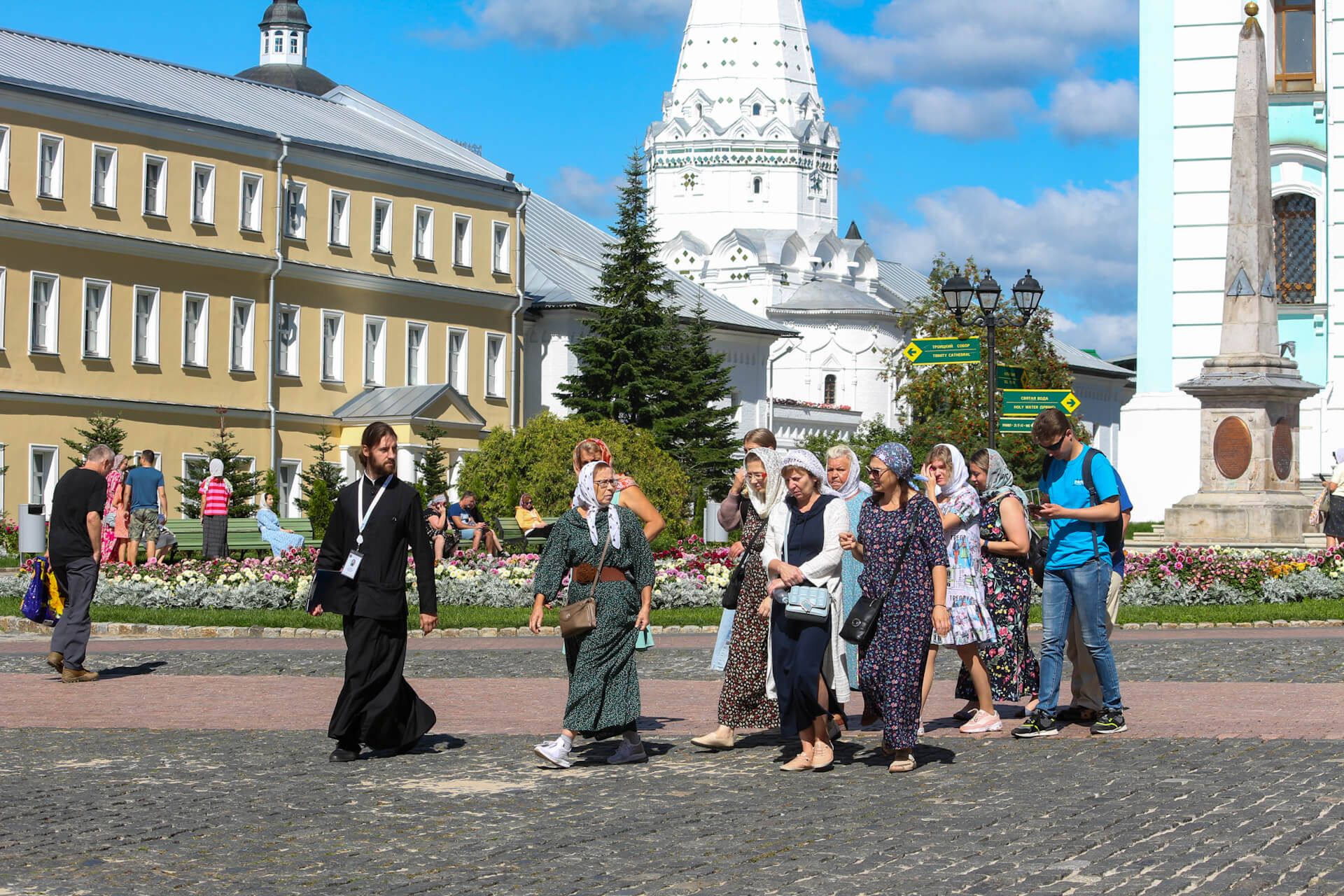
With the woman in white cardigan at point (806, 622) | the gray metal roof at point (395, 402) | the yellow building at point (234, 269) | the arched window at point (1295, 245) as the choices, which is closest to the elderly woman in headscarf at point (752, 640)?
the woman in white cardigan at point (806, 622)

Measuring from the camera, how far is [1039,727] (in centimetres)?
1338

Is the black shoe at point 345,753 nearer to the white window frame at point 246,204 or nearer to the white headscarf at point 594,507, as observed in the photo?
the white headscarf at point 594,507

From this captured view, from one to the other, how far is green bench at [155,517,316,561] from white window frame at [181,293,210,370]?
18.1 meters

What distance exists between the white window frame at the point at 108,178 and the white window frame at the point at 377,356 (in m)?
10.6

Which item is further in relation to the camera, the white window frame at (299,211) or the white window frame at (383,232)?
the white window frame at (383,232)

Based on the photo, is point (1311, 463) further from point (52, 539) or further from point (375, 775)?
point (375, 775)

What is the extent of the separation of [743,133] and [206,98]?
7754cm

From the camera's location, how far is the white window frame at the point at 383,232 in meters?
65.1

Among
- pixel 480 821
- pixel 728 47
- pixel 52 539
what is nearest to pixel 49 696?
pixel 52 539

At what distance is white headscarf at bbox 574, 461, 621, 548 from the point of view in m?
12.6

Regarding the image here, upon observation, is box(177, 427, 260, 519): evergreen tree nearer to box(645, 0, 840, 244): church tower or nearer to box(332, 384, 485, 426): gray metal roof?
box(332, 384, 485, 426): gray metal roof

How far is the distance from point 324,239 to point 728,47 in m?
74.7

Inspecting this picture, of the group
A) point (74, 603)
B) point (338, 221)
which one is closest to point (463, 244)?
point (338, 221)

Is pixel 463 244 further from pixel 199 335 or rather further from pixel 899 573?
pixel 899 573
